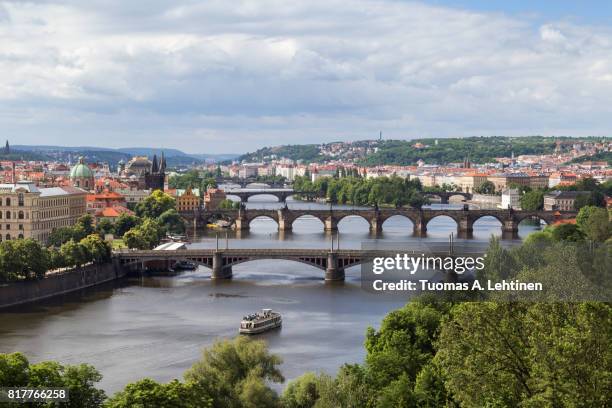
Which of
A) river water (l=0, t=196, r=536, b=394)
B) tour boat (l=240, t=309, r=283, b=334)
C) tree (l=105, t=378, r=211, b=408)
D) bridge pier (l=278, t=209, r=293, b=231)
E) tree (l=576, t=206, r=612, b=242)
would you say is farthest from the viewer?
bridge pier (l=278, t=209, r=293, b=231)

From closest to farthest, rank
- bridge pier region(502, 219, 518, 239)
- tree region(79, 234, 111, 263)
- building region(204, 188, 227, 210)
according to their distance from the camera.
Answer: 1. tree region(79, 234, 111, 263)
2. bridge pier region(502, 219, 518, 239)
3. building region(204, 188, 227, 210)

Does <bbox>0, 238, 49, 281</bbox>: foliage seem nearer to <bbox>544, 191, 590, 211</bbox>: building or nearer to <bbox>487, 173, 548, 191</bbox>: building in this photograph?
<bbox>544, 191, 590, 211</bbox>: building

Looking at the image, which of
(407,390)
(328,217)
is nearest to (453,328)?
(407,390)

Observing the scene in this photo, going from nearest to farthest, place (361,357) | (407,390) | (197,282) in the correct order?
(407,390) → (361,357) → (197,282)

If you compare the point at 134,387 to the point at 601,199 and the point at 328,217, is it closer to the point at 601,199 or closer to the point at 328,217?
the point at 328,217

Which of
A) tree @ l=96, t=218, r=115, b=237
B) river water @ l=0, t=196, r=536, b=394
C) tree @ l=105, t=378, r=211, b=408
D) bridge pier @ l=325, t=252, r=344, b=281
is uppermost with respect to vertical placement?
tree @ l=105, t=378, r=211, b=408

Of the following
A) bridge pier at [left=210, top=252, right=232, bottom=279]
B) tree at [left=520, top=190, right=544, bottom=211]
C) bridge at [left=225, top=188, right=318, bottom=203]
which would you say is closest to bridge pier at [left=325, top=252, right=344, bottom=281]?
bridge pier at [left=210, top=252, right=232, bottom=279]

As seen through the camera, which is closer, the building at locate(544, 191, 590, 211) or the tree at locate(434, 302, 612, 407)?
the tree at locate(434, 302, 612, 407)
